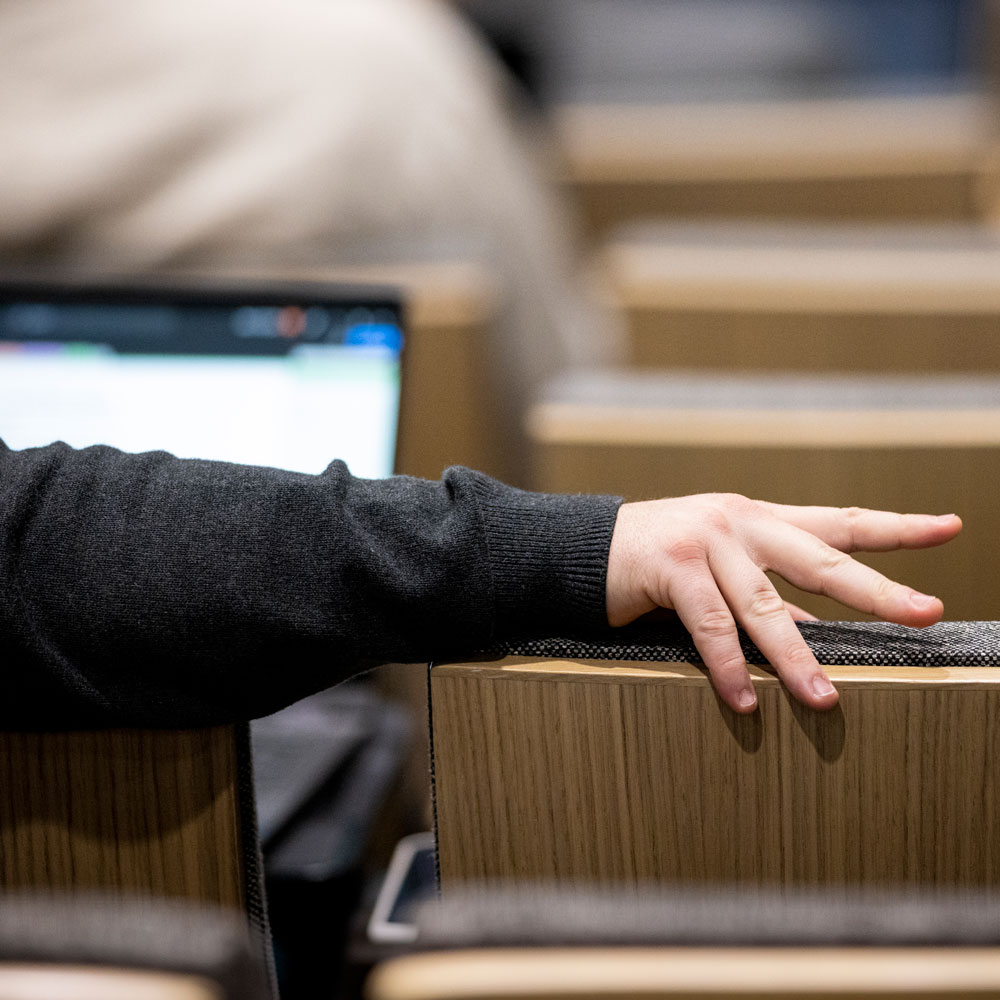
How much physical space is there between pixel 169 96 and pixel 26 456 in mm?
695

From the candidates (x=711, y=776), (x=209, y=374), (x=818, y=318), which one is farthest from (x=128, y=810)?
(x=818, y=318)

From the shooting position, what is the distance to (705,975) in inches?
11.1

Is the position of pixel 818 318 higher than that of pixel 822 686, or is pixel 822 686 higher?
pixel 818 318

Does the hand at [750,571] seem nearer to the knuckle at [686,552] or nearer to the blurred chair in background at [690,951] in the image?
the knuckle at [686,552]

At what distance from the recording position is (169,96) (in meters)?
1.07

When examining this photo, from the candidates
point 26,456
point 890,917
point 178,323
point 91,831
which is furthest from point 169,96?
point 890,917

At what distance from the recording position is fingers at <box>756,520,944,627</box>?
0.46 meters

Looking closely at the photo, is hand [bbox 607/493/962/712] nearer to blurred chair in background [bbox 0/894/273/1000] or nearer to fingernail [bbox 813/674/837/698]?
fingernail [bbox 813/674/837/698]

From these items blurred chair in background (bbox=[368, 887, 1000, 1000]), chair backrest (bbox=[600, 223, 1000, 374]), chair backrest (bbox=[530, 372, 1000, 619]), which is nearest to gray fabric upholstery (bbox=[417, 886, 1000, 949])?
blurred chair in background (bbox=[368, 887, 1000, 1000])

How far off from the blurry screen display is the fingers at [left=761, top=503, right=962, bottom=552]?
33cm

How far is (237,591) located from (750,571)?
0.21m

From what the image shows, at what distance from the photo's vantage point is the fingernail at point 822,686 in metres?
0.41

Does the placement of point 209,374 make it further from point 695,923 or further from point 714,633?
point 695,923

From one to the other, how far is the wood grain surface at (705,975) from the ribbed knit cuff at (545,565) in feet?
0.63
